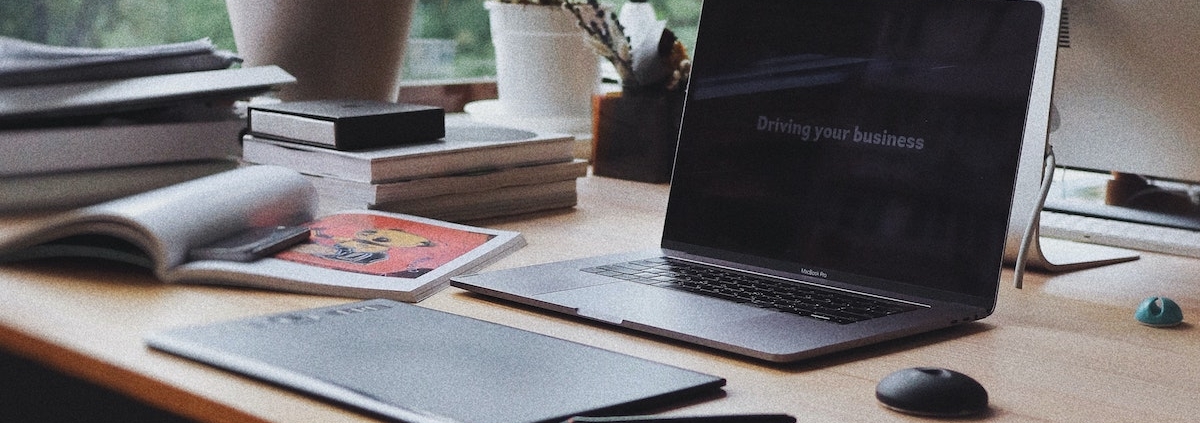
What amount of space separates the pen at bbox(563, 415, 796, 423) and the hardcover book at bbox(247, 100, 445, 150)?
2.38ft

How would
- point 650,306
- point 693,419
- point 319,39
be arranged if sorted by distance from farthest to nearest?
point 319,39
point 650,306
point 693,419

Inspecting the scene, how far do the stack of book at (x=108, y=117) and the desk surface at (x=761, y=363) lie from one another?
0.33ft

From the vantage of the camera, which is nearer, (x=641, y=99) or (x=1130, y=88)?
(x=1130, y=88)

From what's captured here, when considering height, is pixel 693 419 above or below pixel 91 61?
below

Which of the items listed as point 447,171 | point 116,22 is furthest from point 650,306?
point 116,22

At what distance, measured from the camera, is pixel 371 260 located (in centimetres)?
100

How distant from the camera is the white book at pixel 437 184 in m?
1.21

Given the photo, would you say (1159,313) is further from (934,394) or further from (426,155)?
(426,155)

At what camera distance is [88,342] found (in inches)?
29.6

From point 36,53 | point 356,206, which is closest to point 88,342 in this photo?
point 36,53

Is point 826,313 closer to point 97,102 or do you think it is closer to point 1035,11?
point 1035,11

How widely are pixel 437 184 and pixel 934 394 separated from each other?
721mm

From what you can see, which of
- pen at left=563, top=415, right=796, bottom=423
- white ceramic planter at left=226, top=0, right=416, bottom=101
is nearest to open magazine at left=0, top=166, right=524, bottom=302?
pen at left=563, top=415, right=796, bottom=423

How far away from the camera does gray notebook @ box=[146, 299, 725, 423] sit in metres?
0.62
